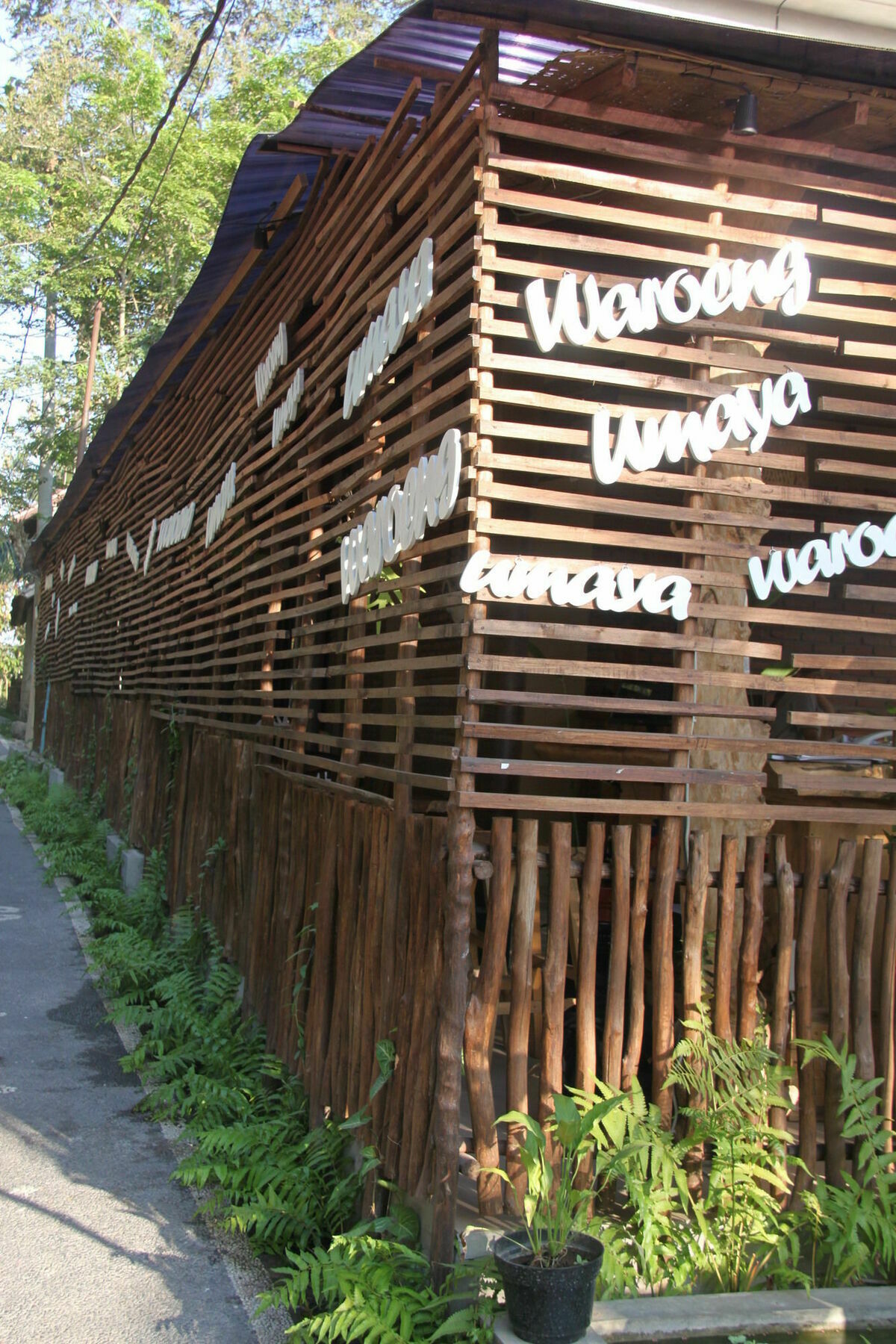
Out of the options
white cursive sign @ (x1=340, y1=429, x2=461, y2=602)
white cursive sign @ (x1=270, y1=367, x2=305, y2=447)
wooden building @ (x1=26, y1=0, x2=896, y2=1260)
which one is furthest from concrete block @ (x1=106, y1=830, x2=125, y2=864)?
white cursive sign @ (x1=340, y1=429, x2=461, y2=602)

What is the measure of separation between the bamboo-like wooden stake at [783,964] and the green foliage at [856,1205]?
0.11 meters

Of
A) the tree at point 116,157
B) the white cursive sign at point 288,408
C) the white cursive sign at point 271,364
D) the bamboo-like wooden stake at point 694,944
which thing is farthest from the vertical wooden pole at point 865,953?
the tree at point 116,157

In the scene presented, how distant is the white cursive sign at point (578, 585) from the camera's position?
381 cm

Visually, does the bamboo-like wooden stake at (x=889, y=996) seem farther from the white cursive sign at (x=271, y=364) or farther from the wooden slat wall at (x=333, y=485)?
the white cursive sign at (x=271, y=364)

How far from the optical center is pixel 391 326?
4.89m

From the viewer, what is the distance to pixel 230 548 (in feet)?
29.2

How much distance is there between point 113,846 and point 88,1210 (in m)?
8.11

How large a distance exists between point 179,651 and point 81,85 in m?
30.5

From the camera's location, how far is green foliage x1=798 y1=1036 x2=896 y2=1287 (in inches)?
145

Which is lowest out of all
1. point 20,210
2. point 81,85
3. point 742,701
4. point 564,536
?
point 742,701

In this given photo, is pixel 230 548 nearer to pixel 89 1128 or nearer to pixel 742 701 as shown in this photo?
pixel 89 1128

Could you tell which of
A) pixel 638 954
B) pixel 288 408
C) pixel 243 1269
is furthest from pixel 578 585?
pixel 288 408

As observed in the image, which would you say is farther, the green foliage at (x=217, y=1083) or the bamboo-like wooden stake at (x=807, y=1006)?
the green foliage at (x=217, y=1083)

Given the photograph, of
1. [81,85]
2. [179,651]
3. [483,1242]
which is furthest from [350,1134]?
[81,85]
